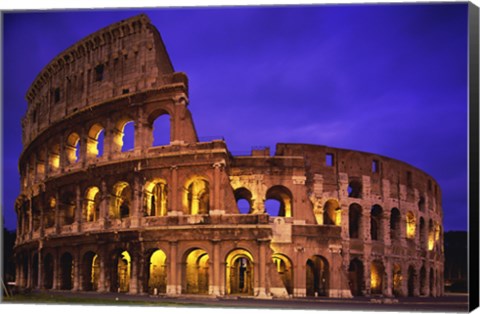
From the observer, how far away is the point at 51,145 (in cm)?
2961

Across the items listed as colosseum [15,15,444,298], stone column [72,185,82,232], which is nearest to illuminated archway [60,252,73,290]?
colosseum [15,15,444,298]

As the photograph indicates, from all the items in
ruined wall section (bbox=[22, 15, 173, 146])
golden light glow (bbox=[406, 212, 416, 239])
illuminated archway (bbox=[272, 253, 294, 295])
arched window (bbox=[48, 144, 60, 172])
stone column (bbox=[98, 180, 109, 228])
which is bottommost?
illuminated archway (bbox=[272, 253, 294, 295])

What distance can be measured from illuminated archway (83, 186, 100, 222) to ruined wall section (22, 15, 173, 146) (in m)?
4.24

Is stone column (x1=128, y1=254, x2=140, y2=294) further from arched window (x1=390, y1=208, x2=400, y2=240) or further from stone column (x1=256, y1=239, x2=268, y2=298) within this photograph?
arched window (x1=390, y1=208, x2=400, y2=240)

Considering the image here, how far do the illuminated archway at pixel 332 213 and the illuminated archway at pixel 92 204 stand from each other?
1175cm

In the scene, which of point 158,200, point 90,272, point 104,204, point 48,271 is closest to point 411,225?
point 158,200

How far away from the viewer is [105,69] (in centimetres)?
2748

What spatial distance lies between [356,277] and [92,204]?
14.1 m

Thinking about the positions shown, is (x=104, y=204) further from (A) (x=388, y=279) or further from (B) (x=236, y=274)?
(A) (x=388, y=279)

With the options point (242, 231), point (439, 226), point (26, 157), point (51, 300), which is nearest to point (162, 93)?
point (242, 231)

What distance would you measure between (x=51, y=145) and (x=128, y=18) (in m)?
8.30

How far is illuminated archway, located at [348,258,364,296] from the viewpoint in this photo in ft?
93.5

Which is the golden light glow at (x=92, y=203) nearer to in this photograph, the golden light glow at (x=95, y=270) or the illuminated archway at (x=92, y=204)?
the illuminated archway at (x=92, y=204)

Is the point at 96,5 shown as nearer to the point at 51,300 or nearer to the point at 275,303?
the point at 51,300
